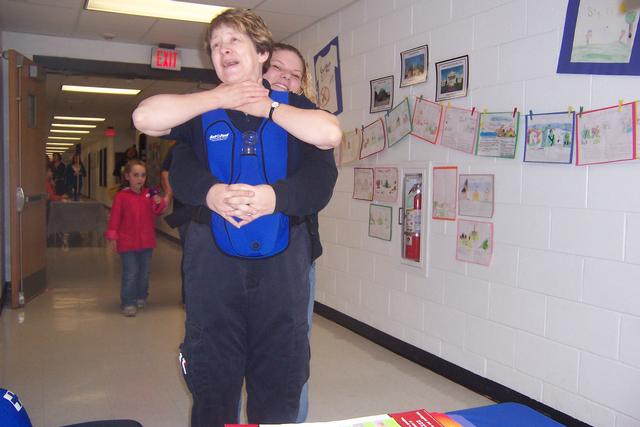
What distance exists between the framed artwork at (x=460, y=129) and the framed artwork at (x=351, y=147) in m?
1.05

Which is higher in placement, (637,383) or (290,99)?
(290,99)

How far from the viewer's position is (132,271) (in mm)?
4863

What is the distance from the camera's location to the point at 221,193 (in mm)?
1230

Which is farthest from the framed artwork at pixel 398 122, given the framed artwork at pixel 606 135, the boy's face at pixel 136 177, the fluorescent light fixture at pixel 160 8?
the boy's face at pixel 136 177

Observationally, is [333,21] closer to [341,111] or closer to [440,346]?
[341,111]

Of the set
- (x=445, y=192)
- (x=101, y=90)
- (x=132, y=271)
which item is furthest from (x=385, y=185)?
(x=101, y=90)

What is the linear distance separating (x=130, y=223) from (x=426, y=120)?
8.44 ft

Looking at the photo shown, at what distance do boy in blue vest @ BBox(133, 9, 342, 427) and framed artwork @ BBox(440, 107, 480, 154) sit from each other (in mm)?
2023

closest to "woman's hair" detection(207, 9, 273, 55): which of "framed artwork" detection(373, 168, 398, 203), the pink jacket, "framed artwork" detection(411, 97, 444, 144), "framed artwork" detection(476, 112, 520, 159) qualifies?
"framed artwork" detection(476, 112, 520, 159)

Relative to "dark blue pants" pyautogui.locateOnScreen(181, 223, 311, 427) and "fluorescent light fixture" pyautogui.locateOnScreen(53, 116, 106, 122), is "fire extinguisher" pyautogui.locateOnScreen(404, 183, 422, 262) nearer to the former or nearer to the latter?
"dark blue pants" pyautogui.locateOnScreen(181, 223, 311, 427)

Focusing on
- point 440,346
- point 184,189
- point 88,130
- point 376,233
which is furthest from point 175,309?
point 88,130

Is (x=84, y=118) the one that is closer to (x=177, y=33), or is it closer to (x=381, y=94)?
(x=177, y=33)

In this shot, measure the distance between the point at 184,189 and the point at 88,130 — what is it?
1735cm

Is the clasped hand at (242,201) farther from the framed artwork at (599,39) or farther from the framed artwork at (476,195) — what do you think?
the framed artwork at (476,195)
